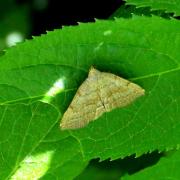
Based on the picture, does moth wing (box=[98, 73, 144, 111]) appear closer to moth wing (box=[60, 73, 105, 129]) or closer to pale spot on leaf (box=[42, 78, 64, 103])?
moth wing (box=[60, 73, 105, 129])

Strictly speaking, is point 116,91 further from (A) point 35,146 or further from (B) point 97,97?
(A) point 35,146

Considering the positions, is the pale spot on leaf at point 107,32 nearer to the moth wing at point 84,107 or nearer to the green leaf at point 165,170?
the moth wing at point 84,107

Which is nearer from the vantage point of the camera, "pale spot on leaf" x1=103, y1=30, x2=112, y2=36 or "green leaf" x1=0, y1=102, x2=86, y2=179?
"pale spot on leaf" x1=103, y1=30, x2=112, y2=36

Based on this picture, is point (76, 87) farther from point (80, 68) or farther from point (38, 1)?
point (38, 1)

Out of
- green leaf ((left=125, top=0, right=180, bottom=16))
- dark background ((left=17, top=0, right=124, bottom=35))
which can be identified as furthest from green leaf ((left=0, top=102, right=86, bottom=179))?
dark background ((left=17, top=0, right=124, bottom=35))

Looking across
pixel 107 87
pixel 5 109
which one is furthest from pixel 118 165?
pixel 5 109

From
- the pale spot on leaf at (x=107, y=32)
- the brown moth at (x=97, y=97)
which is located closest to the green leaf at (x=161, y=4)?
the pale spot on leaf at (x=107, y=32)

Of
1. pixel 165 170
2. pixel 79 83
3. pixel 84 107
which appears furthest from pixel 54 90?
pixel 165 170

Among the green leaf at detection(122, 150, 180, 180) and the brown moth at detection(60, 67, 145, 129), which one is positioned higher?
the brown moth at detection(60, 67, 145, 129)

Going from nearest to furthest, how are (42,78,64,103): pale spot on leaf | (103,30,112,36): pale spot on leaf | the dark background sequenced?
(103,30,112,36): pale spot on leaf < (42,78,64,103): pale spot on leaf < the dark background
